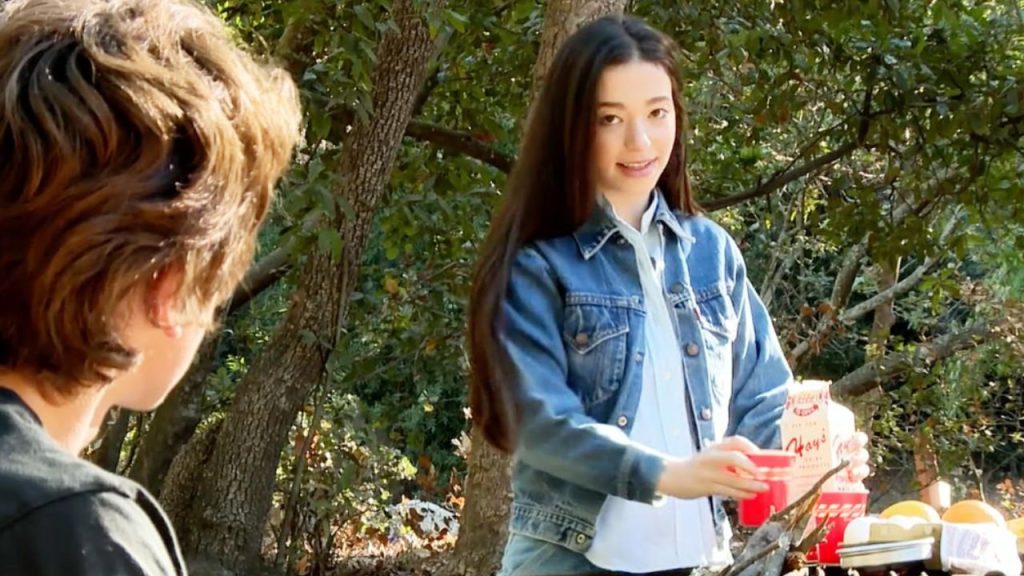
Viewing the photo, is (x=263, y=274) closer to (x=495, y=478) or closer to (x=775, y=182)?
(x=775, y=182)

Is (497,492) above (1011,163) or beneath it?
beneath

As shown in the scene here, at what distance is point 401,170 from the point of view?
603cm

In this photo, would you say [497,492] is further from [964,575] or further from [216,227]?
[216,227]

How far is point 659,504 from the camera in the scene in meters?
1.92

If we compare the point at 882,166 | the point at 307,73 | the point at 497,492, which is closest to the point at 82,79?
the point at 497,492

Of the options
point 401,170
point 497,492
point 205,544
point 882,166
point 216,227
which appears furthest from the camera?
point 882,166

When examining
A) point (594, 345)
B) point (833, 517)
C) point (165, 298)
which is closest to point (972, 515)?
point (833, 517)

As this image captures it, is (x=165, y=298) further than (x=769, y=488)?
No

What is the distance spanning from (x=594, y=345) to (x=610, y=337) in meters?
0.03

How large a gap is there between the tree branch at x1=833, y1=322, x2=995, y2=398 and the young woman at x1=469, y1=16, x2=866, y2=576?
17.8 ft

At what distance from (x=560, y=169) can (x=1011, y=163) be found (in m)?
3.76

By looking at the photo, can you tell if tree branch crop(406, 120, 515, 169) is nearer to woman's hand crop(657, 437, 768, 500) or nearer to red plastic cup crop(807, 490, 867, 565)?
red plastic cup crop(807, 490, 867, 565)

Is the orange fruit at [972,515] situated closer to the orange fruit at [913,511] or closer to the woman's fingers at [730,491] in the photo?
the orange fruit at [913,511]

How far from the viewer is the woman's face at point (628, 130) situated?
82.0 inches
